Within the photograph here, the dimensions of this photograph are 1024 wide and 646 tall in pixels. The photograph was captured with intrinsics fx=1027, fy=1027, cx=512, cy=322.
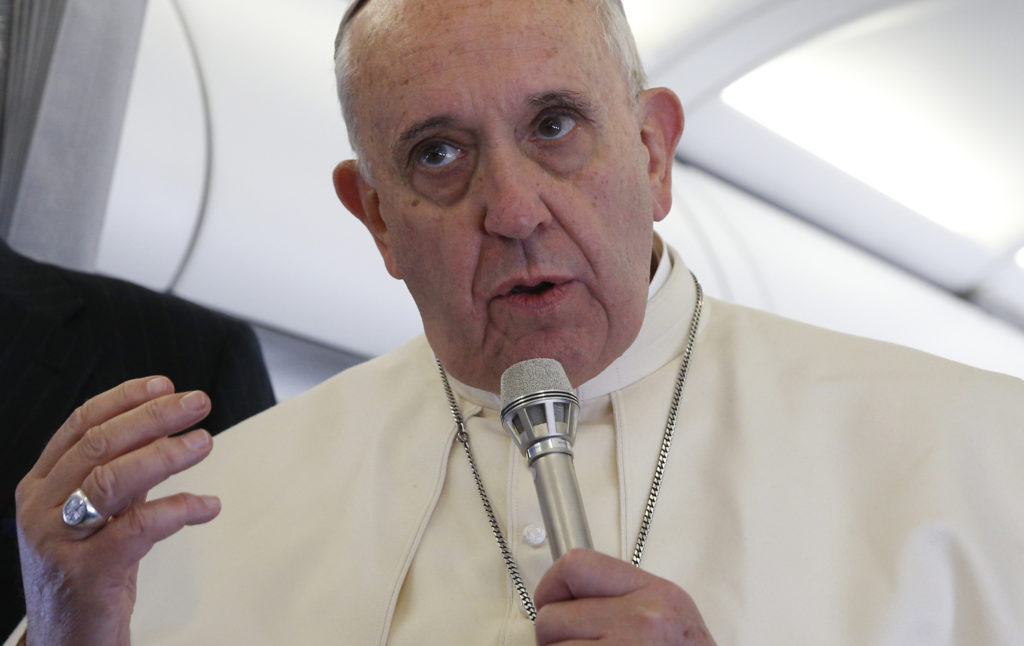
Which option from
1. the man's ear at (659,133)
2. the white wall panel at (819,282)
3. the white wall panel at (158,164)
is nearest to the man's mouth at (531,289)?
the man's ear at (659,133)

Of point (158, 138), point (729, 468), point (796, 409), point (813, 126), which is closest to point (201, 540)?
point (729, 468)

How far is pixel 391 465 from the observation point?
2121mm

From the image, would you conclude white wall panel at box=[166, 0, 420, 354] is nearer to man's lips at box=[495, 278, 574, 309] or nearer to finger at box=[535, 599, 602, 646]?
man's lips at box=[495, 278, 574, 309]

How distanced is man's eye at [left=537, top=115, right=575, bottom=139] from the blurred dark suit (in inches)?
59.4

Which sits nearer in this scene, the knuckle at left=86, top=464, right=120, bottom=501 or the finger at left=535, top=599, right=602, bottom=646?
the finger at left=535, top=599, right=602, bottom=646

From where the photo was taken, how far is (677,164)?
18.5 feet

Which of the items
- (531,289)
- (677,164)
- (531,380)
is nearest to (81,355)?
(531,289)

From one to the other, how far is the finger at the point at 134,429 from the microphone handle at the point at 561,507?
0.55 meters

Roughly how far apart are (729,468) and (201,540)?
1.08m

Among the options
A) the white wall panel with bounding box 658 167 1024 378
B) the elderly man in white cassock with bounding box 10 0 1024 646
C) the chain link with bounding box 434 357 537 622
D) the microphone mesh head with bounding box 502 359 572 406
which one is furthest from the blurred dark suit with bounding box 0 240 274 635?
the white wall panel with bounding box 658 167 1024 378

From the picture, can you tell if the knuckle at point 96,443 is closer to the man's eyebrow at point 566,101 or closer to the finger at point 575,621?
the finger at point 575,621

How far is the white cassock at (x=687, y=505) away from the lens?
1.59 meters

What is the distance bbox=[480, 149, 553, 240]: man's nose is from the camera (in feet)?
5.42

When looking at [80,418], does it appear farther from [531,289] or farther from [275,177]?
[275,177]
